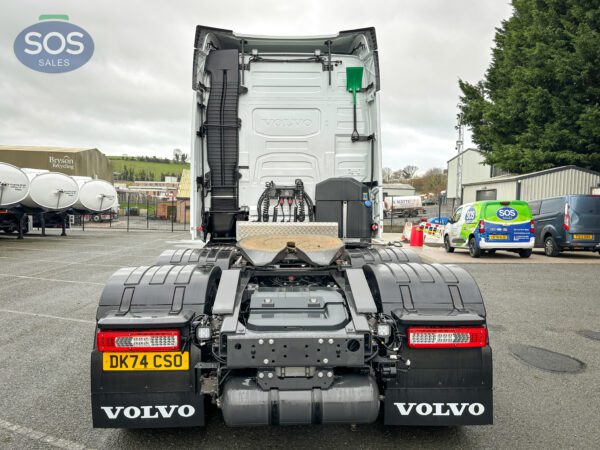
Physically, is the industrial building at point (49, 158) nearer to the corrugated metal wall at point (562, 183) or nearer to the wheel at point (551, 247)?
the corrugated metal wall at point (562, 183)

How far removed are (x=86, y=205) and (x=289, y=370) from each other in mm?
22326

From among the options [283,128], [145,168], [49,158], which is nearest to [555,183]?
[283,128]

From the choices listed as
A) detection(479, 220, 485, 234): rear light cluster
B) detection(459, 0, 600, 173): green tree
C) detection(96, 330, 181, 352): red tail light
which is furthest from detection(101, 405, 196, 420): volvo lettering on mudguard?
detection(459, 0, 600, 173): green tree

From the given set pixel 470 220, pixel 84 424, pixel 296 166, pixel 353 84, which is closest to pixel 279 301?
pixel 84 424

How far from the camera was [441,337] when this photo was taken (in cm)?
272

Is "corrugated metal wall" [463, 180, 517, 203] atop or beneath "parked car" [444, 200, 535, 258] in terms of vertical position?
atop

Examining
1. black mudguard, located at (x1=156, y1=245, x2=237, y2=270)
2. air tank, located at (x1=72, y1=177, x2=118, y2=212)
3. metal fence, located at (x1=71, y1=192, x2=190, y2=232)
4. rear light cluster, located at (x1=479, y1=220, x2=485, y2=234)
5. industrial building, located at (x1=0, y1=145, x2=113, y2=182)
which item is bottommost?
metal fence, located at (x1=71, y1=192, x2=190, y2=232)

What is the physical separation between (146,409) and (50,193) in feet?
62.2

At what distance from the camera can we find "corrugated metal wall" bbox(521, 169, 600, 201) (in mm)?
17905

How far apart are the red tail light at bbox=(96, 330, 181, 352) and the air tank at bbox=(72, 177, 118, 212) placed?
21.2 m

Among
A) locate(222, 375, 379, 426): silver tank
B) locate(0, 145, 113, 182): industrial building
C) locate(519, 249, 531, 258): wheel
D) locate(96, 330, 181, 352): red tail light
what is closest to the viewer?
locate(222, 375, 379, 426): silver tank

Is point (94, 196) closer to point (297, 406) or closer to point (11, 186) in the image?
point (11, 186)

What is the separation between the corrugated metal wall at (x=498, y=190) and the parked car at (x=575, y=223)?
5.62 meters

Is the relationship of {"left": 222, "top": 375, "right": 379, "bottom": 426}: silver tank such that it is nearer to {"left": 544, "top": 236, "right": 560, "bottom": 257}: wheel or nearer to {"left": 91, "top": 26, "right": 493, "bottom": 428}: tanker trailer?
{"left": 91, "top": 26, "right": 493, "bottom": 428}: tanker trailer
